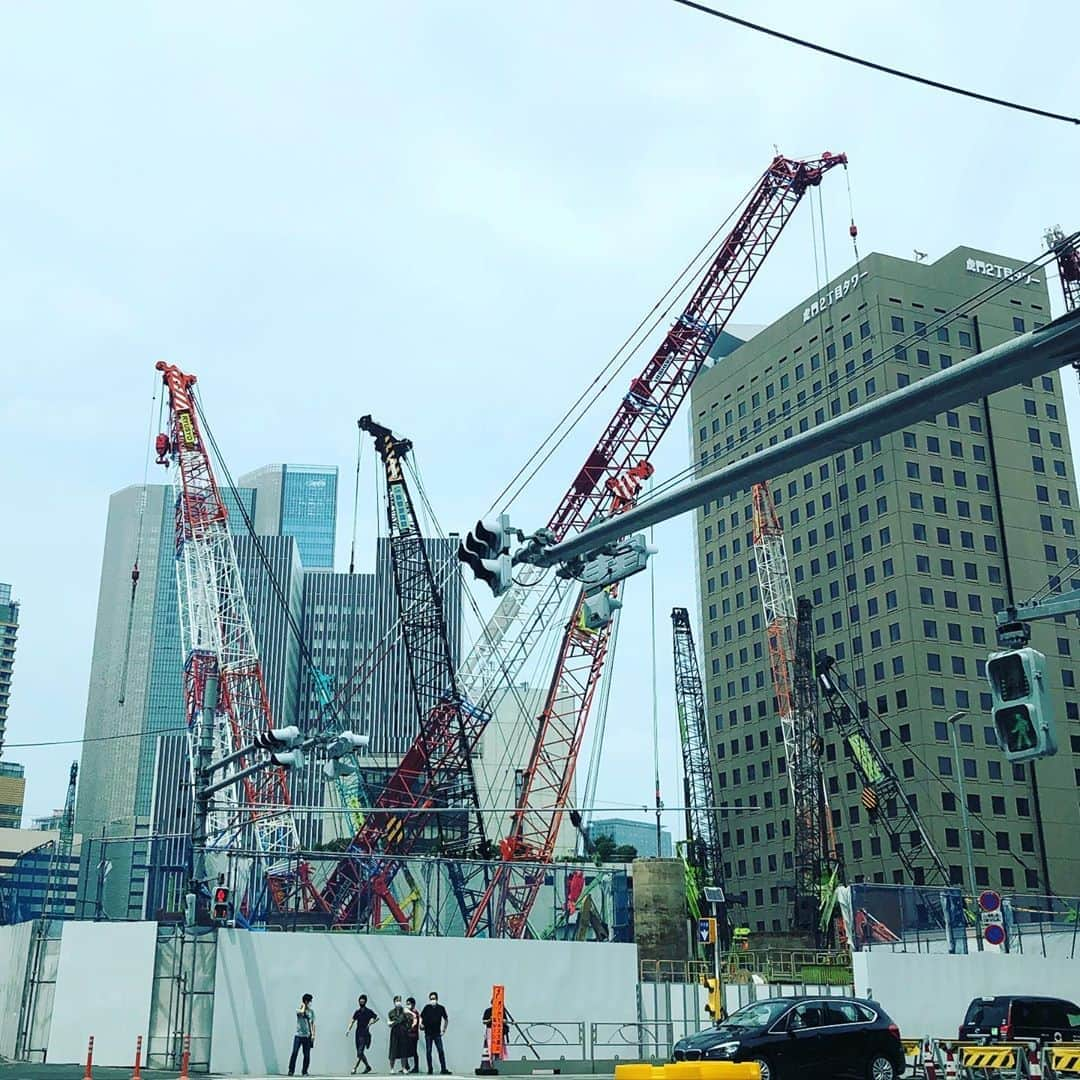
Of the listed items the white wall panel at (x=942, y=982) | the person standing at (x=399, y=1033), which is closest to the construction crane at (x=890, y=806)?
the white wall panel at (x=942, y=982)

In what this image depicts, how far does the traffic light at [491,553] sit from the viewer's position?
17.2 m

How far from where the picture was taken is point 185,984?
96.4 feet

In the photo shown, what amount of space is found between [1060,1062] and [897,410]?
605 inches

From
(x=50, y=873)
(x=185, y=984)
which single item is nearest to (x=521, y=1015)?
(x=185, y=984)

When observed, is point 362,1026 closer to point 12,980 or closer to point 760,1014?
point 760,1014

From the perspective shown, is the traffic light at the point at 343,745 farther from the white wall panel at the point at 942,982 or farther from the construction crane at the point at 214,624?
the construction crane at the point at 214,624

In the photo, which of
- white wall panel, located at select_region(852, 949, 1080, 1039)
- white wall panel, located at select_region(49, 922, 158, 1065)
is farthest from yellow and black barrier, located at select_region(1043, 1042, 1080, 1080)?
white wall panel, located at select_region(49, 922, 158, 1065)

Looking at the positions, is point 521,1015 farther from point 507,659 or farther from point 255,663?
point 255,663

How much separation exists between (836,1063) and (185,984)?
15.1m

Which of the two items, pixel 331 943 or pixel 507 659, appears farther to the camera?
pixel 507 659

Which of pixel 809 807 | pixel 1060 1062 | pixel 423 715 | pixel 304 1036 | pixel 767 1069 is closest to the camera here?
pixel 767 1069

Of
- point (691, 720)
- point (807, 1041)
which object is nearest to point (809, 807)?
point (691, 720)

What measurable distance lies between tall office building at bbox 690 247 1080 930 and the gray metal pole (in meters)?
88.6

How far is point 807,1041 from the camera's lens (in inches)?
866
